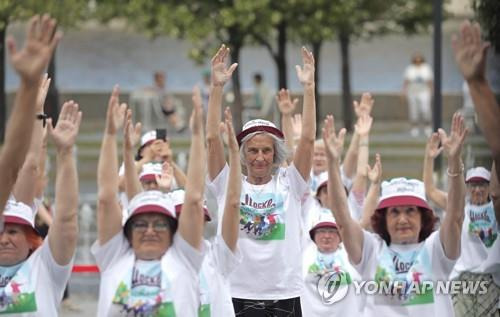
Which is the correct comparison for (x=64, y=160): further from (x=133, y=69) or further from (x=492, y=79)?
(x=133, y=69)

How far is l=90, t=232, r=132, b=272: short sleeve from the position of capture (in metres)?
6.02

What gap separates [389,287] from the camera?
6.82 meters

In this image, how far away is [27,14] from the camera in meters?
17.0

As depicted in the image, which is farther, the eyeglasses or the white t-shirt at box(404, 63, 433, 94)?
the white t-shirt at box(404, 63, 433, 94)

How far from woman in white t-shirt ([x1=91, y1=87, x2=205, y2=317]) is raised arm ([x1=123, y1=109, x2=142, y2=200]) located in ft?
1.80

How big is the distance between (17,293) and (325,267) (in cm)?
313

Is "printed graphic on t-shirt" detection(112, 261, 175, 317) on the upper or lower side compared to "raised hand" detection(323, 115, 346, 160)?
lower

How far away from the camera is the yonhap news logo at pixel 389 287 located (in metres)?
6.79

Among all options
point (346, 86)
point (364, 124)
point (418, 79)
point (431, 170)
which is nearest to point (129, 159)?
point (431, 170)

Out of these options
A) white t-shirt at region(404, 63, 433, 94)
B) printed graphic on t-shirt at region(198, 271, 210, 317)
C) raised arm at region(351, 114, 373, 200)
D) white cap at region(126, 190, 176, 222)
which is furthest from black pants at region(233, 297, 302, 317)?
white t-shirt at region(404, 63, 433, 94)

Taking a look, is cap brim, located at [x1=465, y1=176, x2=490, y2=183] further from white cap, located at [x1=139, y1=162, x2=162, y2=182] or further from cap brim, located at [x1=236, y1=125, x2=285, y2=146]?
white cap, located at [x1=139, y1=162, x2=162, y2=182]

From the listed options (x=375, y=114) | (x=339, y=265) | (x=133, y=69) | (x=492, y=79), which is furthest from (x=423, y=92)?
(x=492, y=79)

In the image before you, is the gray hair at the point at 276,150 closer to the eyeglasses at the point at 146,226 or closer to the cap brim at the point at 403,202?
the cap brim at the point at 403,202

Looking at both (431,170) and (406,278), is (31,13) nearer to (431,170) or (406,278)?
(431,170)
